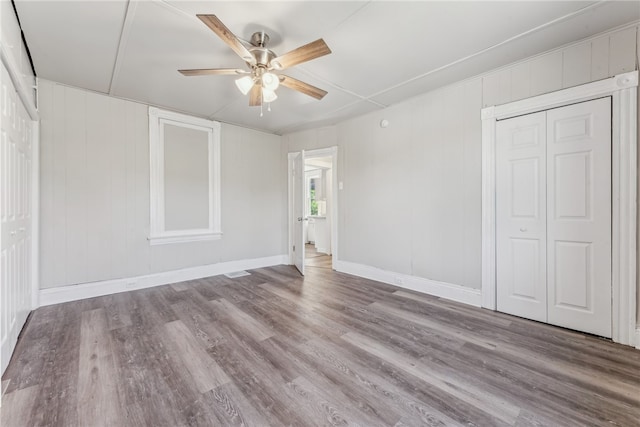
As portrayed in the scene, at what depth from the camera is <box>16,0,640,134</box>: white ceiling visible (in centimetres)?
194

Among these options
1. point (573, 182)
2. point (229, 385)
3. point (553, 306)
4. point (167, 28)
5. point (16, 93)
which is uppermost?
point (167, 28)

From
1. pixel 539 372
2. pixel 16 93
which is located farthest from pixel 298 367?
pixel 16 93

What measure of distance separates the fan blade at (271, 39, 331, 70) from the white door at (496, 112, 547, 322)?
86.4 inches

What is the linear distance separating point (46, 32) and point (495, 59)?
419 cm

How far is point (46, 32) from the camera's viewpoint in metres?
2.21

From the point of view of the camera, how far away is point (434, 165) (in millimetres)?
3355

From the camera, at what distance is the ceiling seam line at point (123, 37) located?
6.34ft

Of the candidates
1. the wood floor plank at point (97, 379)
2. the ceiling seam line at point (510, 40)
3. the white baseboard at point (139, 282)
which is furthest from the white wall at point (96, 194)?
the ceiling seam line at point (510, 40)

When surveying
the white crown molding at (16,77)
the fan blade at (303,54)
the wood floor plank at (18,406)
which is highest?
the fan blade at (303,54)

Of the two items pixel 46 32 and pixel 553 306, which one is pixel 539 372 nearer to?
pixel 553 306

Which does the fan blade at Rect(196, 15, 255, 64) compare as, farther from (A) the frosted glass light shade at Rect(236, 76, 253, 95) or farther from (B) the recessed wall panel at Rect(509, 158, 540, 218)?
(B) the recessed wall panel at Rect(509, 158, 540, 218)

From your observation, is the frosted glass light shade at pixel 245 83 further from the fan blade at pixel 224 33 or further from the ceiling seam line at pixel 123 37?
the ceiling seam line at pixel 123 37

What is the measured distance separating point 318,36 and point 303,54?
40 cm

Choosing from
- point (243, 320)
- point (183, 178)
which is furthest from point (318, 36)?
point (183, 178)
